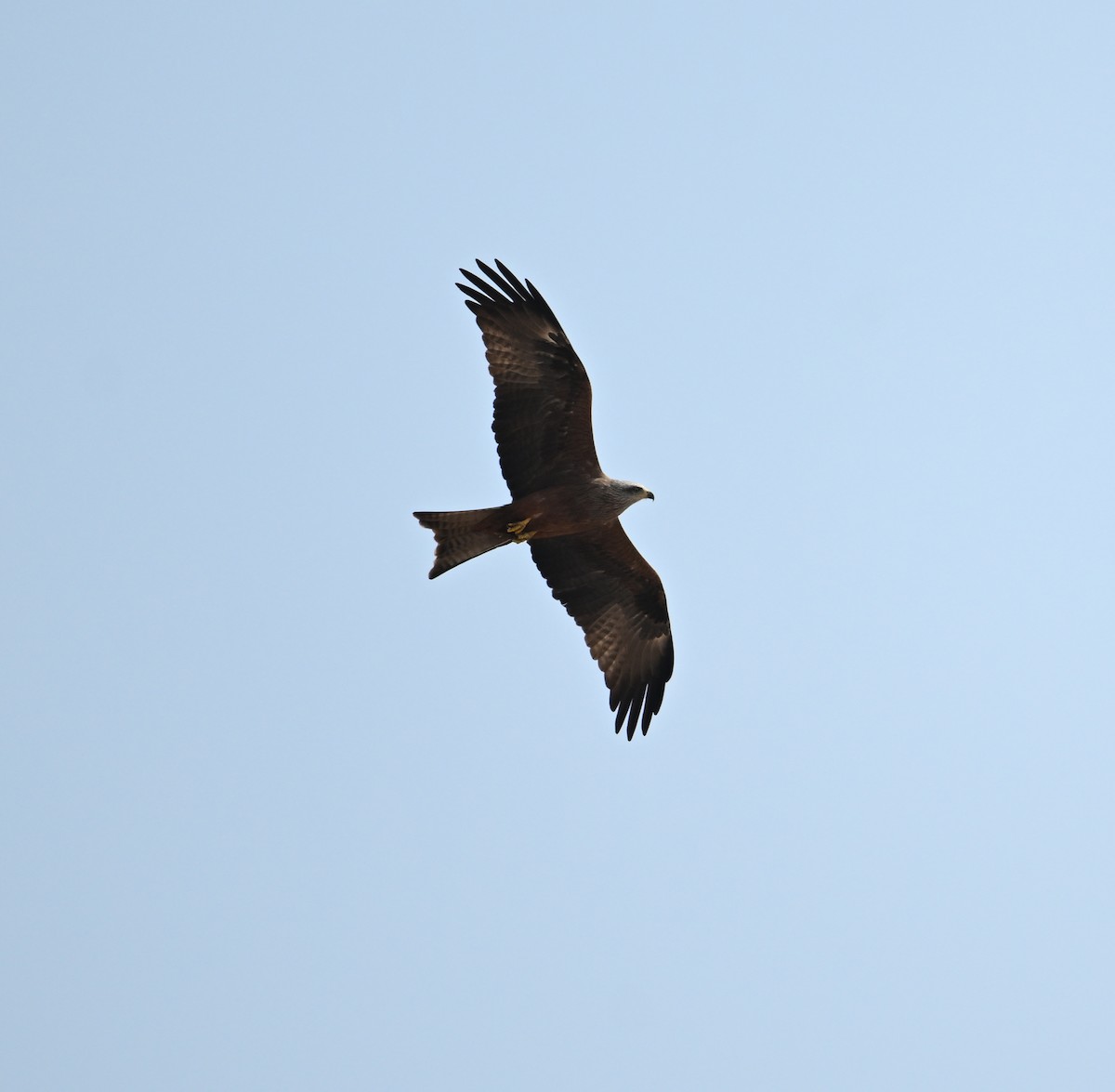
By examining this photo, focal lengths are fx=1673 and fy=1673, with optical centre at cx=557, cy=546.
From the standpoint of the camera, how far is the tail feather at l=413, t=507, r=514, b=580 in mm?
15352

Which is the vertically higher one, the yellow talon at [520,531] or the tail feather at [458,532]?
the yellow talon at [520,531]

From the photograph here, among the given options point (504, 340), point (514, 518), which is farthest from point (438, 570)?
point (504, 340)

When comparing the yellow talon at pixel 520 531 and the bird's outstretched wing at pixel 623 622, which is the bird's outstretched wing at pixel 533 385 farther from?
the bird's outstretched wing at pixel 623 622

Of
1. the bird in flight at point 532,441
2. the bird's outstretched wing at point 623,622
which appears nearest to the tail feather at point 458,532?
the bird in flight at point 532,441

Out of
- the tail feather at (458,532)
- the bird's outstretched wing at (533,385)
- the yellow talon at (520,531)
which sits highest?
the bird's outstretched wing at (533,385)

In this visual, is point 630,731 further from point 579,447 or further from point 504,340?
point 504,340

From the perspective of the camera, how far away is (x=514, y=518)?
50.9 ft

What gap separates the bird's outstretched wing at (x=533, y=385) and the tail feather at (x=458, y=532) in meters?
0.61

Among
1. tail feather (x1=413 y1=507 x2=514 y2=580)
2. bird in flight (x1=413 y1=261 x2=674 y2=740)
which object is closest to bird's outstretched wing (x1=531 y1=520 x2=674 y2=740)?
bird in flight (x1=413 y1=261 x2=674 y2=740)

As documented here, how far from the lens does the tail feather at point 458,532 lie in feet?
50.4

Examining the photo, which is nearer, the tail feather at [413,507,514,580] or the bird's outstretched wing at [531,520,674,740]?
the tail feather at [413,507,514,580]

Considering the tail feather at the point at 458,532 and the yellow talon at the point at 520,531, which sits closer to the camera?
the tail feather at the point at 458,532

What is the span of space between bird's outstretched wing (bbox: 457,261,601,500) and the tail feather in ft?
2.01

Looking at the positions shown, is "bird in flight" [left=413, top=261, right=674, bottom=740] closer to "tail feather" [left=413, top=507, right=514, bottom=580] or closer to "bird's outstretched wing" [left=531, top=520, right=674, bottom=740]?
"tail feather" [left=413, top=507, right=514, bottom=580]
